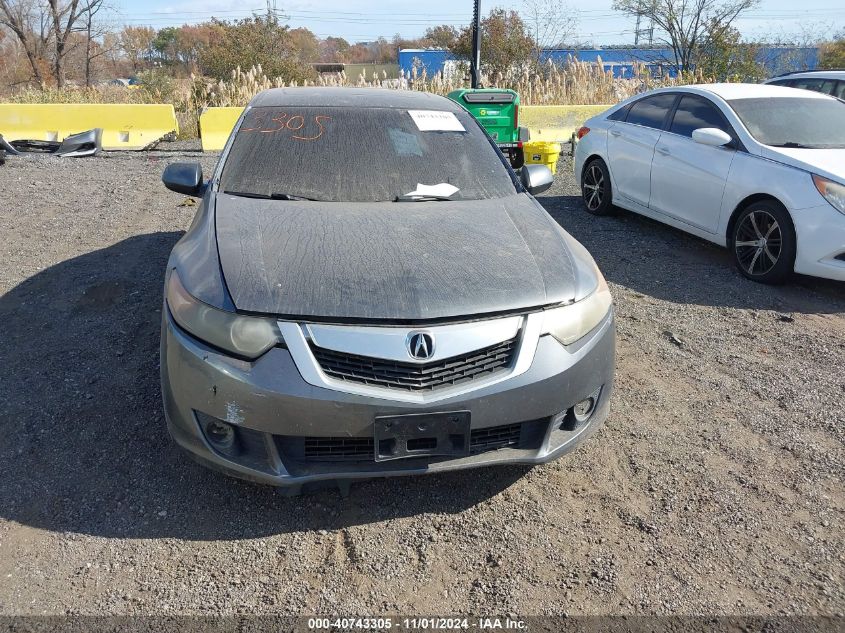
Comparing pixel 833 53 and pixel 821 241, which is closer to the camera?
pixel 821 241

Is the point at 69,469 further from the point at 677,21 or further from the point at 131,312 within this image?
the point at 677,21

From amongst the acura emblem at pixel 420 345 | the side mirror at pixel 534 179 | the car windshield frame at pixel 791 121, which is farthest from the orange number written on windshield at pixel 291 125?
the car windshield frame at pixel 791 121

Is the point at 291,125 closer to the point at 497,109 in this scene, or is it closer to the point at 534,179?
the point at 534,179

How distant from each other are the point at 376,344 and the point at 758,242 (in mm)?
4416

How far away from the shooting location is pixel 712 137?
19.5 ft

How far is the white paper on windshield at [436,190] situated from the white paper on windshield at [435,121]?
0.56 meters

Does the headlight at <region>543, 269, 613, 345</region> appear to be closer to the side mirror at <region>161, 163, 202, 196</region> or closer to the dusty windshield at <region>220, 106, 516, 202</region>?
the dusty windshield at <region>220, 106, 516, 202</region>

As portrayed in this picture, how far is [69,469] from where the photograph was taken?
3.07 meters

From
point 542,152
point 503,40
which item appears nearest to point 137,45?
point 503,40

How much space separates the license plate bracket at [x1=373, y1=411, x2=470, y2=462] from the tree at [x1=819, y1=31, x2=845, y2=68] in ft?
101

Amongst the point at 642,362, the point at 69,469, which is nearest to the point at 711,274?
the point at 642,362

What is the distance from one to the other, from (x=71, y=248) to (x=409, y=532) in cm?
476

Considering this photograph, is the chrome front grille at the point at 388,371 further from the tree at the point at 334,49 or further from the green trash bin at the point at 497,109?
the tree at the point at 334,49

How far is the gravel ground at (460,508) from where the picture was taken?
243cm
